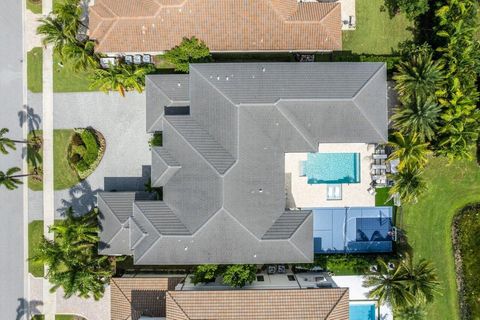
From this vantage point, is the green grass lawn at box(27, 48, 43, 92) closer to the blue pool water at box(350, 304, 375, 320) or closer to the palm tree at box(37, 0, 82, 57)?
the palm tree at box(37, 0, 82, 57)

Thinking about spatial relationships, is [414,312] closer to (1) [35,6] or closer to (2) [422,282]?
(2) [422,282]

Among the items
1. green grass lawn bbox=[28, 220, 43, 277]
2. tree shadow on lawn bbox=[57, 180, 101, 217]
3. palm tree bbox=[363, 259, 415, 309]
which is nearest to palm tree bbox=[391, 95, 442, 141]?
palm tree bbox=[363, 259, 415, 309]

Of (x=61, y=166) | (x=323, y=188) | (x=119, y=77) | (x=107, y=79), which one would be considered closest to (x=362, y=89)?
(x=323, y=188)

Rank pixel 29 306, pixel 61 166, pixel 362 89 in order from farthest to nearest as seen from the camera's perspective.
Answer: pixel 29 306 < pixel 61 166 < pixel 362 89

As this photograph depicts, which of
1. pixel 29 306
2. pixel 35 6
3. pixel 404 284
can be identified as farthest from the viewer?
pixel 29 306

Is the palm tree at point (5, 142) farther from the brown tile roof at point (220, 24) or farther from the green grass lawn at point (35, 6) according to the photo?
the green grass lawn at point (35, 6)

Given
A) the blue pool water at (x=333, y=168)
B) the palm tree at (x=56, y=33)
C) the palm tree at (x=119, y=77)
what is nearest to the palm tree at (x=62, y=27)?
the palm tree at (x=56, y=33)

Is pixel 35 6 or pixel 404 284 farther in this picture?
pixel 35 6
